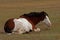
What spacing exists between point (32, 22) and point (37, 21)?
21cm

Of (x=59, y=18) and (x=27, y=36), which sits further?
(x=59, y=18)

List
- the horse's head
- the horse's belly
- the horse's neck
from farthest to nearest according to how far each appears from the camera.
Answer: the horse's head → the horse's neck → the horse's belly

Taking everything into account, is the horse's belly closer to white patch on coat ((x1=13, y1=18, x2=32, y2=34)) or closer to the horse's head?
white patch on coat ((x1=13, y1=18, x2=32, y2=34))

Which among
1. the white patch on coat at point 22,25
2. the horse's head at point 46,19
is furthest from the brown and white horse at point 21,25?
the horse's head at point 46,19

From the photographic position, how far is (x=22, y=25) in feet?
25.9

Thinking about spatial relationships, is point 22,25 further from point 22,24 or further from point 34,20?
point 34,20

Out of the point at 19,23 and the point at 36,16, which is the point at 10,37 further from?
the point at 36,16

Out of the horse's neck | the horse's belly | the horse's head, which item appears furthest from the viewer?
the horse's head

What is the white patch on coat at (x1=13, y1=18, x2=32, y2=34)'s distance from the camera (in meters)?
7.91

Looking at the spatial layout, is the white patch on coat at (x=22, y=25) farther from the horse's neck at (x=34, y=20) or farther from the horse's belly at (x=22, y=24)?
the horse's neck at (x=34, y=20)

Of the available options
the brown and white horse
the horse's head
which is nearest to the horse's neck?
the brown and white horse

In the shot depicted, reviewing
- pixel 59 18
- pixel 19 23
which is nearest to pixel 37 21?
pixel 19 23

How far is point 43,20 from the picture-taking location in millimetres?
8508

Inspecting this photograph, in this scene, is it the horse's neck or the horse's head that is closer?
the horse's neck
